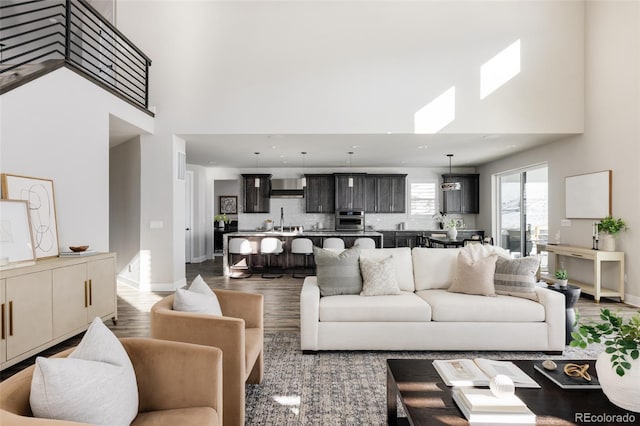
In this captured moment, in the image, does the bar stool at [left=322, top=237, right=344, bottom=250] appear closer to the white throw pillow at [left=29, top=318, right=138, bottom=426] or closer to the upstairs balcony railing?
the upstairs balcony railing

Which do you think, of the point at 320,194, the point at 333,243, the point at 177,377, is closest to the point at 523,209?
the point at 333,243

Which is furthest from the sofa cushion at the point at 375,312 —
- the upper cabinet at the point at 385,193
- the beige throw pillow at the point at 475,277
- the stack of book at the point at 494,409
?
the upper cabinet at the point at 385,193


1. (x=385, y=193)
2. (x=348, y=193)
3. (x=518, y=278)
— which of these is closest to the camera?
(x=518, y=278)

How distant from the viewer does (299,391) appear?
2.53 m

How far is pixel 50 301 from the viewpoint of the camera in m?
3.06

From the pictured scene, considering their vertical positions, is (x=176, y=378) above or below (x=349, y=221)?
below

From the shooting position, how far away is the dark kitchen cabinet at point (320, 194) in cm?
970

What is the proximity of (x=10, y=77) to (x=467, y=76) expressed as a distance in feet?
20.2

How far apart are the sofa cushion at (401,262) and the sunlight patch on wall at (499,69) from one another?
12.0 ft

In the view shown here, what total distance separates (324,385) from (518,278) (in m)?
2.11

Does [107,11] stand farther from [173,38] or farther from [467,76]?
[467,76]

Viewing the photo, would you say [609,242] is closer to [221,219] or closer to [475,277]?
[475,277]

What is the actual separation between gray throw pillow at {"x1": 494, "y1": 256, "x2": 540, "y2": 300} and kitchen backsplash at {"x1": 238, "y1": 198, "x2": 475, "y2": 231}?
6.51 m

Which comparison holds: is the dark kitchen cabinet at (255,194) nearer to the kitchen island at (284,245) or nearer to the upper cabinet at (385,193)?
the kitchen island at (284,245)
